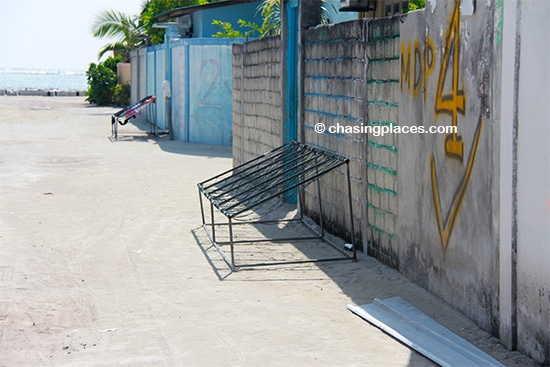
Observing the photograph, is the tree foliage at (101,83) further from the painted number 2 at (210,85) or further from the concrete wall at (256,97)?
the concrete wall at (256,97)

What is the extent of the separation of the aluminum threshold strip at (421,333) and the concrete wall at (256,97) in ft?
16.1

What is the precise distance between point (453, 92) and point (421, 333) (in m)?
1.76

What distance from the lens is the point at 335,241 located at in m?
8.74

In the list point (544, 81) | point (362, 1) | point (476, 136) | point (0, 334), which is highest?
point (362, 1)

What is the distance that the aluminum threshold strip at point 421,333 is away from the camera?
5133 millimetres

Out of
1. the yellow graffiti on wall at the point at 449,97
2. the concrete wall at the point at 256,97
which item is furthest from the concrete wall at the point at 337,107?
the yellow graffiti on wall at the point at 449,97

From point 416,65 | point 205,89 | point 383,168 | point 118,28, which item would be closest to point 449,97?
point 416,65

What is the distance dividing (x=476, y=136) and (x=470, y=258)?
840 millimetres

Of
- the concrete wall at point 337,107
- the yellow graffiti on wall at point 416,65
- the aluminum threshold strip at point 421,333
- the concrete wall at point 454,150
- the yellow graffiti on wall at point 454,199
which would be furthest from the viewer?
the concrete wall at point 337,107

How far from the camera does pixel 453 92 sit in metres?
6.18

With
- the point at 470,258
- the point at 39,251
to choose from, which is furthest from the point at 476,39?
the point at 39,251

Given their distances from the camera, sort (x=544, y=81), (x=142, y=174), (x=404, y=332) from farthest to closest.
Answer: (x=142, y=174) < (x=404, y=332) < (x=544, y=81)

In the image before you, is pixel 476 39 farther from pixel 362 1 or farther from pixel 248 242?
pixel 362 1

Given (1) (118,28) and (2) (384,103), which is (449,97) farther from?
(1) (118,28)
